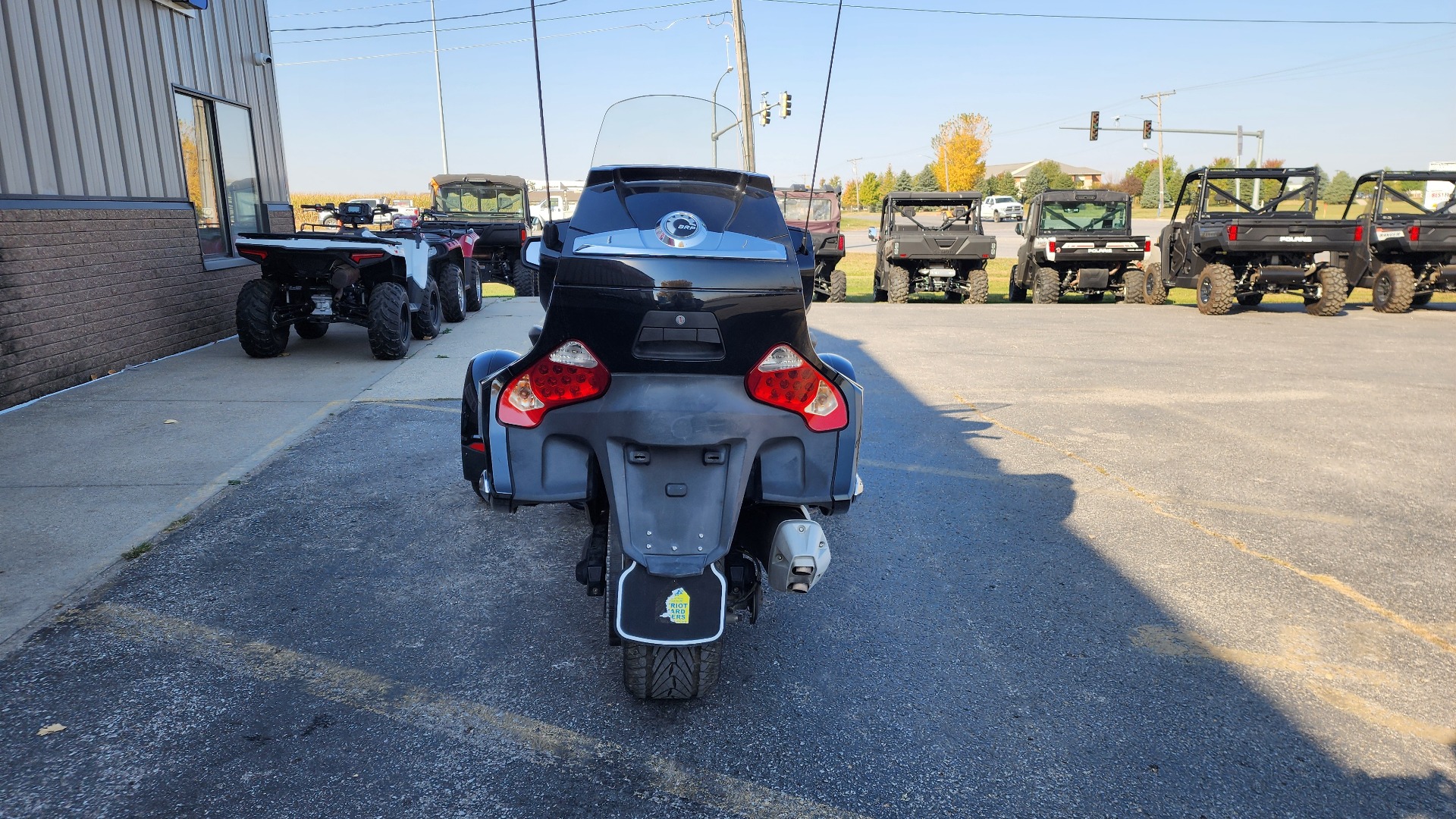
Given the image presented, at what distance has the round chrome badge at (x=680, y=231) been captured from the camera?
9.71 feet

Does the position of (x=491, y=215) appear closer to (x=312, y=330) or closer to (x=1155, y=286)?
(x=312, y=330)

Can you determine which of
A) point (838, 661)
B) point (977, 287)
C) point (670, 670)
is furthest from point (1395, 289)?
point (670, 670)

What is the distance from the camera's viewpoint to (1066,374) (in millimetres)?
9391

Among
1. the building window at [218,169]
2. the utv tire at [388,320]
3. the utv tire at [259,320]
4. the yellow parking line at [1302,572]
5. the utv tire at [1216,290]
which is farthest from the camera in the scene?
the utv tire at [1216,290]

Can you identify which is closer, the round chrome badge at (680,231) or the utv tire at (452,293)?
the round chrome badge at (680,231)

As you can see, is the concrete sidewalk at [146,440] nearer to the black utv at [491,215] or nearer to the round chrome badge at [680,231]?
the round chrome badge at [680,231]

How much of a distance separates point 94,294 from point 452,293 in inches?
197

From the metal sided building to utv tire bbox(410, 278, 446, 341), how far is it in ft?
7.01

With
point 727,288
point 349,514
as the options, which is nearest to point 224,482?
point 349,514

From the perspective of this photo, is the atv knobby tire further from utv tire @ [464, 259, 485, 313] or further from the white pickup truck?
the white pickup truck

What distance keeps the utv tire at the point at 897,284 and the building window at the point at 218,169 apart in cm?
1076

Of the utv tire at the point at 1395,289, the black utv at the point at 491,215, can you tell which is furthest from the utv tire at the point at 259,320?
the utv tire at the point at 1395,289

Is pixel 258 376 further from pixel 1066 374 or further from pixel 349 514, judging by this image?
pixel 1066 374

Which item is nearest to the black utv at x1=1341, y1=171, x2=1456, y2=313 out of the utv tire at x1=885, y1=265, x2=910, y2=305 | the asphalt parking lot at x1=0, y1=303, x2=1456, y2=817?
the utv tire at x1=885, y1=265, x2=910, y2=305
